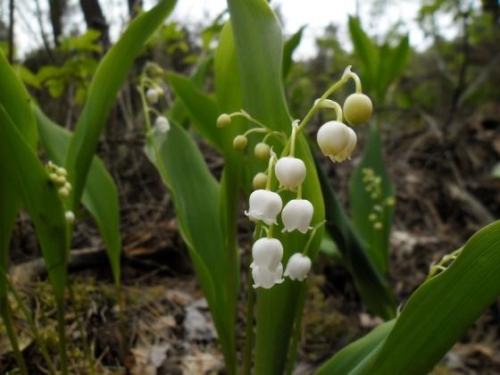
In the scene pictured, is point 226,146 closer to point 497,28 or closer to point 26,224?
point 26,224

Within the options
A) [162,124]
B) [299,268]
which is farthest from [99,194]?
[299,268]

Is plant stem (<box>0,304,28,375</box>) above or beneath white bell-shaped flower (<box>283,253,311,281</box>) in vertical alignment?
beneath

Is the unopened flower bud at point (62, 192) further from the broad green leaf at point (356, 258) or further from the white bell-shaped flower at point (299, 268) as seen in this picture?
the broad green leaf at point (356, 258)

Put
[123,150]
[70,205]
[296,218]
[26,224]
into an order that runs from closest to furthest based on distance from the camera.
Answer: [296,218]
[70,205]
[26,224]
[123,150]

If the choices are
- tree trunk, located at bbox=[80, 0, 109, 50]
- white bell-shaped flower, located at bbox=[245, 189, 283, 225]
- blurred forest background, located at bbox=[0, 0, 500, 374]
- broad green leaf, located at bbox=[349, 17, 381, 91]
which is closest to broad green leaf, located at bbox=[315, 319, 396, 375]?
white bell-shaped flower, located at bbox=[245, 189, 283, 225]

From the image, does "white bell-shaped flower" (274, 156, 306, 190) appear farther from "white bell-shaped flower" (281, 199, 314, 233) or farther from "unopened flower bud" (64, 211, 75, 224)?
"unopened flower bud" (64, 211, 75, 224)

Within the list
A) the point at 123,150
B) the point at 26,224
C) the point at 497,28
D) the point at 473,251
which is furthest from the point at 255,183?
the point at 497,28
